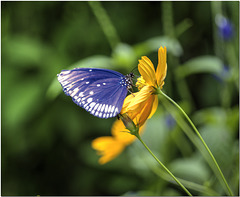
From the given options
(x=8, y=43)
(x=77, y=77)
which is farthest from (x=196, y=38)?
(x=77, y=77)

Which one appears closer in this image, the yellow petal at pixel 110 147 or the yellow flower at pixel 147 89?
the yellow flower at pixel 147 89

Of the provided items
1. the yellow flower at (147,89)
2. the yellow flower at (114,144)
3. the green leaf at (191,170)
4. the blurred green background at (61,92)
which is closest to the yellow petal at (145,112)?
the yellow flower at (147,89)

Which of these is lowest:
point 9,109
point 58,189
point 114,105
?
point 58,189

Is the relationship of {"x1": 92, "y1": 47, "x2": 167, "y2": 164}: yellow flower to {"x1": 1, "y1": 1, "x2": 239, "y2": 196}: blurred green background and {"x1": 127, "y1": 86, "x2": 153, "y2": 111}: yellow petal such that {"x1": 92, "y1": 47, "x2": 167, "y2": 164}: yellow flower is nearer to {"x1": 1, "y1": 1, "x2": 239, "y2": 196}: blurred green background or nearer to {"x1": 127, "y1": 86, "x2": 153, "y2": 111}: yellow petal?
{"x1": 127, "y1": 86, "x2": 153, "y2": 111}: yellow petal

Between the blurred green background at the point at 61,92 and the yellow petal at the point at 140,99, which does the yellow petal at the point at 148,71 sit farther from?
the blurred green background at the point at 61,92

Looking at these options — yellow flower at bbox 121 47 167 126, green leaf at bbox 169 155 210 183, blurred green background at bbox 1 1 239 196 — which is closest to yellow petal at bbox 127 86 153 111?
yellow flower at bbox 121 47 167 126

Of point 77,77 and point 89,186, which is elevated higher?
point 77,77

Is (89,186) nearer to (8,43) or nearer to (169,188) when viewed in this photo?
(169,188)
